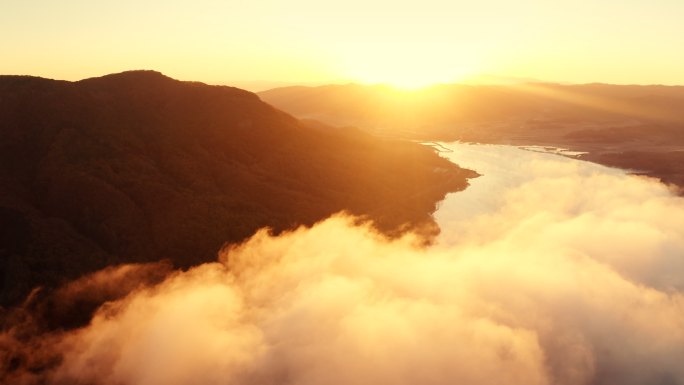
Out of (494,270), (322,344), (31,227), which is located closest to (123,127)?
(31,227)

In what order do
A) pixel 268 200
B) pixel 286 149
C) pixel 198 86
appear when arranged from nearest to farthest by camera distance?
pixel 268 200 → pixel 286 149 → pixel 198 86

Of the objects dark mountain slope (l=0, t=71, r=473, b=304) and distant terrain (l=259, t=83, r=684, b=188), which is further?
distant terrain (l=259, t=83, r=684, b=188)

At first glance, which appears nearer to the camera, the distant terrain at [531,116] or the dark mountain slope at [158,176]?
the dark mountain slope at [158,176]

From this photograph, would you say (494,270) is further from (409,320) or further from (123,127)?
(123,127)
